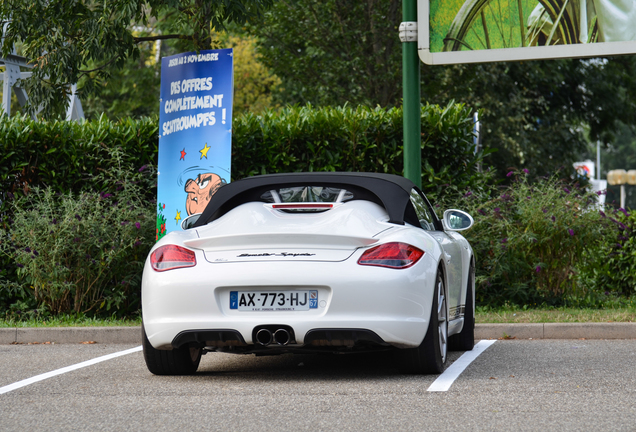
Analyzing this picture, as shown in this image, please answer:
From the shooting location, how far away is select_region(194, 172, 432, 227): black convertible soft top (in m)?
5.99

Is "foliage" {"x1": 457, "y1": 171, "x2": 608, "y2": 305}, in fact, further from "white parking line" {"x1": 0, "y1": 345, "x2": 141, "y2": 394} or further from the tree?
"white parking line" {"x1": 0, "y1": 345, "x2": 141, "y2": 394}

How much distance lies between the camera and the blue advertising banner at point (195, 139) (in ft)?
30.4

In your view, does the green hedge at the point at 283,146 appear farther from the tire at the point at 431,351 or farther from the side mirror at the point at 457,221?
the tire at the point at 431,351

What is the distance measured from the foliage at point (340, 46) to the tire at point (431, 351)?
14.8 metres

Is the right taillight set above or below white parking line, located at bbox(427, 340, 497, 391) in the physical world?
above

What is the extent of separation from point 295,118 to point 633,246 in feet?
15.3

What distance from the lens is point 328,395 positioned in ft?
16.6

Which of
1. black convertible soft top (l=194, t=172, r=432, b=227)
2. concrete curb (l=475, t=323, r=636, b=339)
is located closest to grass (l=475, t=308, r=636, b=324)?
concrete curb (l=475, t=323, r=636, b=339)

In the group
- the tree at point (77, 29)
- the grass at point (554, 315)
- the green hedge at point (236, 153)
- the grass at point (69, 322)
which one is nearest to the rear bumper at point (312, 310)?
the grass at point (554, 315)

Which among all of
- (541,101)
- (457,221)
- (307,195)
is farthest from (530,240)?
(541,101)

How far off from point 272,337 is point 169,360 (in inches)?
36.9

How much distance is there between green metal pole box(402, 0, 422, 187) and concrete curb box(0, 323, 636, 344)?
2.00m

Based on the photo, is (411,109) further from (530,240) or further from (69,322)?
(69,322)

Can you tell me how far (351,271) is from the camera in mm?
5234
